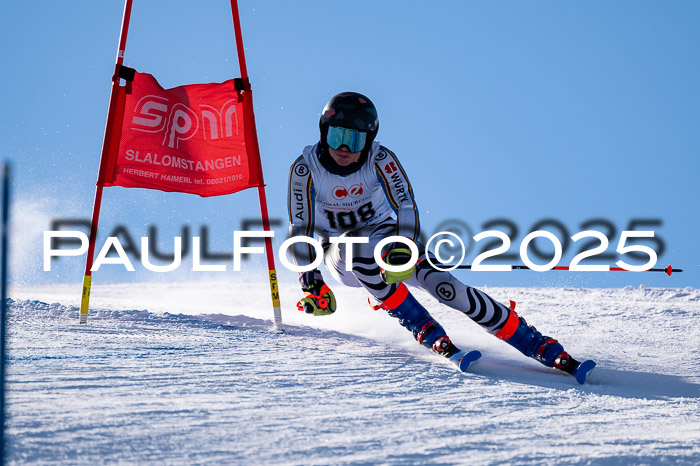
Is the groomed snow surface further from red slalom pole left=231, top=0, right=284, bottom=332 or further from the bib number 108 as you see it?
the bib number 108

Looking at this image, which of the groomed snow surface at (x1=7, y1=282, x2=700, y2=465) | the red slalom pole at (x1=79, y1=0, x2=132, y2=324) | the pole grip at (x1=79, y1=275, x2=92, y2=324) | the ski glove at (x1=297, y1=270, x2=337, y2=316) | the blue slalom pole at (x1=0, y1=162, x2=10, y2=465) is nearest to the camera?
the blue slalom pole at (x1=0, y1=162, x2=10, y2=465)

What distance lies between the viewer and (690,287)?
9133 millimetres

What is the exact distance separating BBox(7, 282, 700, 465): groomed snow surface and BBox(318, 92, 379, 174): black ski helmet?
1.25 metres

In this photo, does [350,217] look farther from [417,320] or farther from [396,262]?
[417,320]

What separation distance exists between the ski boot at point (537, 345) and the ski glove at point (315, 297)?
114cm

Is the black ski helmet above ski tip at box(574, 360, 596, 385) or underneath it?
above

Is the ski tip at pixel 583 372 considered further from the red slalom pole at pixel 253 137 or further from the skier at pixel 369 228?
the red slalom pole at pixel 253 137

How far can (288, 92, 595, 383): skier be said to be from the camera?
432cm

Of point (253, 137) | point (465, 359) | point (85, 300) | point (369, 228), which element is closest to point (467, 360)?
point (465, 359)

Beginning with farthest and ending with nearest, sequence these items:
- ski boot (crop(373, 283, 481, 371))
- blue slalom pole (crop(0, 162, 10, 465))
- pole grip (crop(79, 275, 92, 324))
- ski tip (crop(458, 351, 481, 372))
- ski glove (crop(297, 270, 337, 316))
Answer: pole grip (crop(79, 275, 92, 324)) < ski boot (crop(373, 283, 481, 371)) < ski glove (crop(297, 270, 337, 316)) < ski tip (crop(458, 351, 481, 372)) < blue slalom pole (crop(0, 162, 10, 465))

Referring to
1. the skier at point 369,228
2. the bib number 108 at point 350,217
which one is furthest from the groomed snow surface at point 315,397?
the bib number 108 at point 350,217

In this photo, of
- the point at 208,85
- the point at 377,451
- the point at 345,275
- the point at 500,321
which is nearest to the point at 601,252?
the point at 500,321

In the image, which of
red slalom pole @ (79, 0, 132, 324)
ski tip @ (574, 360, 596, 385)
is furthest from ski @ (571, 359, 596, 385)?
red slalom pole @ (79, 0, 132, 324)

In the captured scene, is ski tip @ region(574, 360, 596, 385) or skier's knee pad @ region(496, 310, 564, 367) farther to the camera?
skier's knee pad @ region(496, 310, 564, 367)
